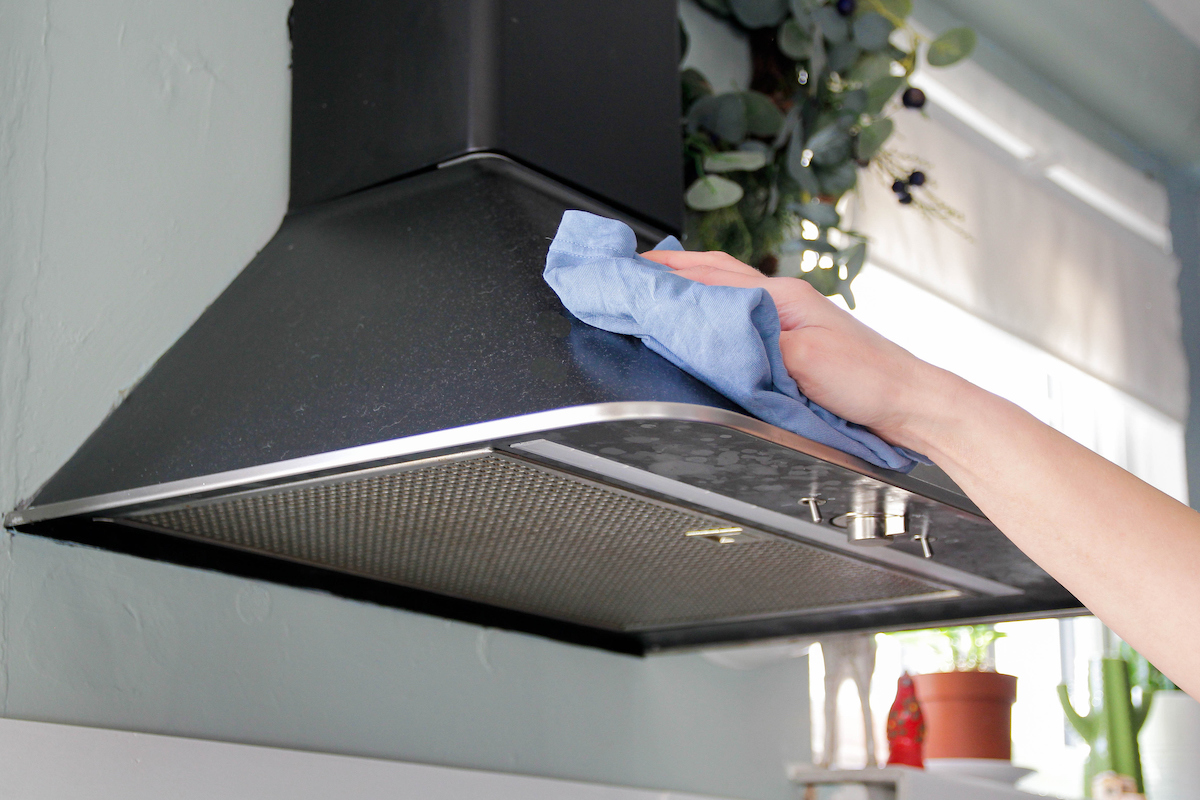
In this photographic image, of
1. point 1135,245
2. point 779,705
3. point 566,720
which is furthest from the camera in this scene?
point 1135,245

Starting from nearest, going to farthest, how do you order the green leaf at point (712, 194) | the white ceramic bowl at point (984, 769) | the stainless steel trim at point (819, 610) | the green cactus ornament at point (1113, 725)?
the stainless steel trim at point (819, 610) < the green leaf at point (712, 194) < the white ceramic bowl at point (984, 769) < the green cactus ornament at point (1113, 725)

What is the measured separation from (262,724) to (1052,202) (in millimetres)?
2023

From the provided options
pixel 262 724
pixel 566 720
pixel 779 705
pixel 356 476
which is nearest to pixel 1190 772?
pixel 779 705

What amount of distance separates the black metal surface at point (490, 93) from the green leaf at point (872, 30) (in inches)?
18.0

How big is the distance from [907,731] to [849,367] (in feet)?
3.74

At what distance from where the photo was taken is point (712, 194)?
1348 mm

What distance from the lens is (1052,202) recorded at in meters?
2.43

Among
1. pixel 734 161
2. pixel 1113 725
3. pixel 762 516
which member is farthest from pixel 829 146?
pixel 1113 725

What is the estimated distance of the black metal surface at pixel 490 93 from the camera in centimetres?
94

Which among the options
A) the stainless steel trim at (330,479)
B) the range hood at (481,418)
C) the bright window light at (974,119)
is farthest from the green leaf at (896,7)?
the stainless steel trim at (330,479)

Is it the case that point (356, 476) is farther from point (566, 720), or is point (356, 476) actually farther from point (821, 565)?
point (566, 720)

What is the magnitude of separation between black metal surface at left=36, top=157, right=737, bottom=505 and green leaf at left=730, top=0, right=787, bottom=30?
73 centimetres

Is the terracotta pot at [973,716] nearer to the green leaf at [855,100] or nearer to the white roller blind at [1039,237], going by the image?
the white roller blind at [1039,237]

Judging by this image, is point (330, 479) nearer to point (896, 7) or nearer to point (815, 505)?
point (815, 505)
